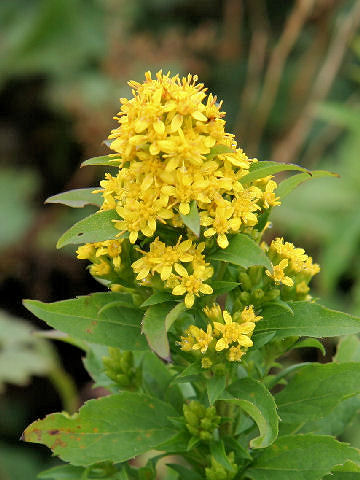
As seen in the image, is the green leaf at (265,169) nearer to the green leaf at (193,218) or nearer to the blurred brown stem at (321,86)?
the green leaf at (193,218)

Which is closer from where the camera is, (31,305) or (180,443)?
(31,305)

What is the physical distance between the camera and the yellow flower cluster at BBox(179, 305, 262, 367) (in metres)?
1.83

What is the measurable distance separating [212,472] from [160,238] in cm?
75

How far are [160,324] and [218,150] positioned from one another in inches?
19.3

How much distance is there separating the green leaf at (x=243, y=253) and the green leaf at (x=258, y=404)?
0.39 meters

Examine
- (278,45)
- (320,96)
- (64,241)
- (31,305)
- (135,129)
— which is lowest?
(31,305)

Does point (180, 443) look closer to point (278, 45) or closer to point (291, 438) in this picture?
point (291, 438)

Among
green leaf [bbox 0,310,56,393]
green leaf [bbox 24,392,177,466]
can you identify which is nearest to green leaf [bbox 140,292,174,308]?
green leaf [bbox 24,392,177,466]

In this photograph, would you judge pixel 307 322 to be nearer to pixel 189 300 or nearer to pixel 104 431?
pixel 189 300

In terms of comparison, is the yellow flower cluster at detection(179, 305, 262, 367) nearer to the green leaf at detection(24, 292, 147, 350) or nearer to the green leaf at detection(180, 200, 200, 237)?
the green leaf at detection(24, 292, 147, 350)

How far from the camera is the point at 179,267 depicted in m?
1.76

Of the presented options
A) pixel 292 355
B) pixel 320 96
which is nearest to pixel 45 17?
pixel 320 96

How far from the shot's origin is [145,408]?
2045 mm

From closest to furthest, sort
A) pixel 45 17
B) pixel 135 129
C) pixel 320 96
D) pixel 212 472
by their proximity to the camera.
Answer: pixel 135 129 → pixel 212 472 → pixel 320 96 → pixel 45 17
